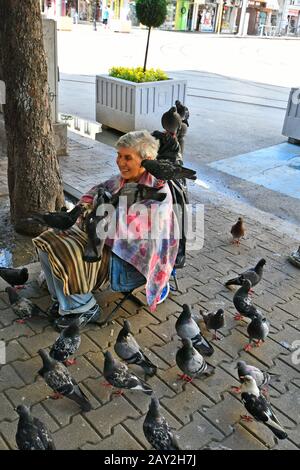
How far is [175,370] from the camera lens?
11.4 ft

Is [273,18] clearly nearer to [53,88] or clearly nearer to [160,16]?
[160,16]

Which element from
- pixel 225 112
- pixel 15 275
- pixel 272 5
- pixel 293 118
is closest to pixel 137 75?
pixel 293 118

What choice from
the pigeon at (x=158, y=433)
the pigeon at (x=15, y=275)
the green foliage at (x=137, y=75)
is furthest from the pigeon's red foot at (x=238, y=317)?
the green foliage at (x=137, y=75)

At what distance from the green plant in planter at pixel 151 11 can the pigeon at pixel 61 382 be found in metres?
8.75

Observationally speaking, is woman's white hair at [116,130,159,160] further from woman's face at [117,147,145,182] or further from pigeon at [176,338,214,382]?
pigeon at [176,338,214,382]

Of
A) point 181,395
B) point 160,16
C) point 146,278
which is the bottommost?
point 181,395

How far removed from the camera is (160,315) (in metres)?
4.07

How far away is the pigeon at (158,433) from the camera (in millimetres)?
2643

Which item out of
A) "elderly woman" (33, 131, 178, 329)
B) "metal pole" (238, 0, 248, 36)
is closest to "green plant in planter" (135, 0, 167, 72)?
"elderly woman" (33, 131, 178, 329)

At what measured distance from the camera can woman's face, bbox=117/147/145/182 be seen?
3523mm

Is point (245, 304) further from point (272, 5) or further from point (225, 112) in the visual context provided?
point (272, 5)

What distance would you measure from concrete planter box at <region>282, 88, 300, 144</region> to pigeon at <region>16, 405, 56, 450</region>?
9.19 meters
